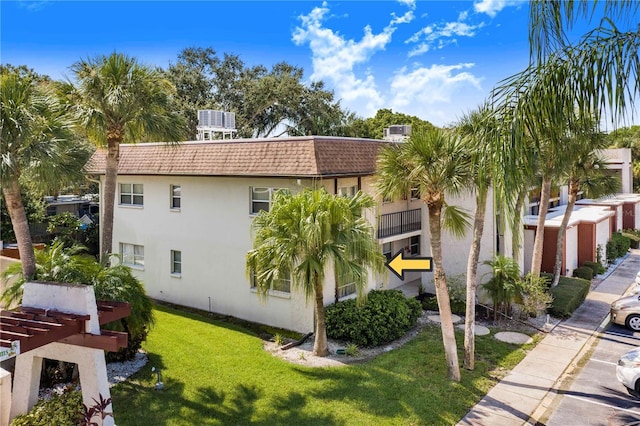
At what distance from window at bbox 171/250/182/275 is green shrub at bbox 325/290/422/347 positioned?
7.57 metres

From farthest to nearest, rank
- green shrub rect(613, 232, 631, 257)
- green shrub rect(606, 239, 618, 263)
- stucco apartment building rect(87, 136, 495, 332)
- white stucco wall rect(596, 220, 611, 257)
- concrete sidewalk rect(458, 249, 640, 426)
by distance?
1. green shrub rect(613, 232, 631, 257)
2. green shrub rect(606, 239, 618, 263)
3. white stucco wall rect(596, 220, 611, 257)
4. stucco apartment building rect(87, 136, 495, 332)
5. concrete sidewalk rect(458, 249, 640, 426)

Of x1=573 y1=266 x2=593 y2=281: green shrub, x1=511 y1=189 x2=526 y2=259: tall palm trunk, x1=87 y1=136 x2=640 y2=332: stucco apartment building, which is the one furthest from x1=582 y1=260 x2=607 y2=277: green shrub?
x1=511 y1=189 x2=526 y2=259: tall palm trunk

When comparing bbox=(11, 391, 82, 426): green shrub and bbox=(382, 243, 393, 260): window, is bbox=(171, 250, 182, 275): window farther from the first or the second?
bbox=(11, 391, 82, 426): green shrub

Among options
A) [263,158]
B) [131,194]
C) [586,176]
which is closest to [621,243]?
[586,176]

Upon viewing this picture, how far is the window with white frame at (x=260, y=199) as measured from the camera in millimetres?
17125

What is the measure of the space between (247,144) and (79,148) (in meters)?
6.34

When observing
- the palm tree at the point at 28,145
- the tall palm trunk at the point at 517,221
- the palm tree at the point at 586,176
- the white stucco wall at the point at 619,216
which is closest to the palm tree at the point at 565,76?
the tall palm trunk at the point at 517,221

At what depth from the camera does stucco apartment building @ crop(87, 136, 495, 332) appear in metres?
16.1

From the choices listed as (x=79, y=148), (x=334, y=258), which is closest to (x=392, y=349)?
(x=334, y=258)

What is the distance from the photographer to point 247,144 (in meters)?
17.2

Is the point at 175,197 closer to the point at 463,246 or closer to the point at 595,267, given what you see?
the point at 463,246

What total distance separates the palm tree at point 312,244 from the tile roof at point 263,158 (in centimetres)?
256

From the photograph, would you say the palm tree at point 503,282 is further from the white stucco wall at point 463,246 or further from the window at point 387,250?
the window at point 387,250

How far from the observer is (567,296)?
1875 cm
